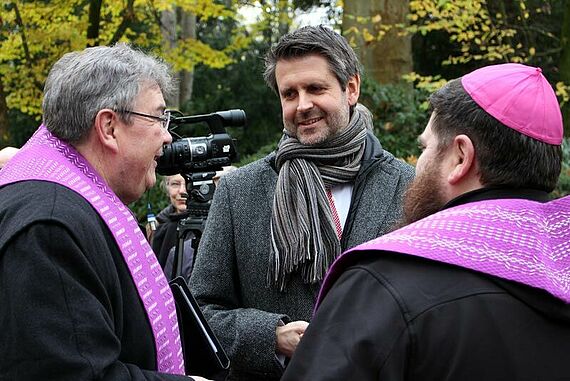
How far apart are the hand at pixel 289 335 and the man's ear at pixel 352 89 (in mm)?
910

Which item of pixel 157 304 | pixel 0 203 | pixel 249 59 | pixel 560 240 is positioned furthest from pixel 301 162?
pixel 249 59

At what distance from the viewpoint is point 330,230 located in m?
2.96

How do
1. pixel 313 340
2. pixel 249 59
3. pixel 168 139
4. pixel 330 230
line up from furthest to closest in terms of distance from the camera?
pixel 249 59 → pixel 330 230 → pixel 168 139 → pixel 313 340

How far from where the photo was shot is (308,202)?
2.99 meters

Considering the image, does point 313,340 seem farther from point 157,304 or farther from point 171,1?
point 171,1

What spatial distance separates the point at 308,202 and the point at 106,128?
2.92 ft

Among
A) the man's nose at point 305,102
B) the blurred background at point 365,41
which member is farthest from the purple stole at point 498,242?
the blurred background at point 365,41

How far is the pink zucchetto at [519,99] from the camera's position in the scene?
1812 mm

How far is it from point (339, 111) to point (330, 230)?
0.46 metres

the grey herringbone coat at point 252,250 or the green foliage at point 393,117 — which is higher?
the grey herringbone coat at point 252,250

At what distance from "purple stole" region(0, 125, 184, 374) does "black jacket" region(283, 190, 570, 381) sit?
0.78m

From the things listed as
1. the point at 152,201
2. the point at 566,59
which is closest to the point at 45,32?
the point at 152,201

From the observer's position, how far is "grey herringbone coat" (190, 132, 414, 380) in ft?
9.54

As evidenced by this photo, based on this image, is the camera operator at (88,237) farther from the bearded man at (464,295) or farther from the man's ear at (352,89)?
the man's ear at (352,89)
